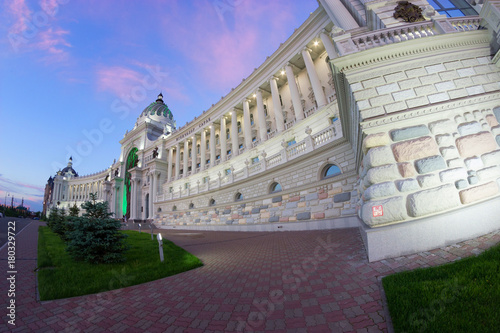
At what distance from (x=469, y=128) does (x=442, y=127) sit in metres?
0.73

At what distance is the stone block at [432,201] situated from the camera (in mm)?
3873

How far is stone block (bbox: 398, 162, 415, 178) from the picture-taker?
4.16 m

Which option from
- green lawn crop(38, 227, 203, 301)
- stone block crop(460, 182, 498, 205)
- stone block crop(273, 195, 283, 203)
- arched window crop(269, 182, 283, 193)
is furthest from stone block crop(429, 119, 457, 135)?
arched window crop(269, 182, 283, 193)

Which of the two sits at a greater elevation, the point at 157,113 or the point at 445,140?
the point at 157,113

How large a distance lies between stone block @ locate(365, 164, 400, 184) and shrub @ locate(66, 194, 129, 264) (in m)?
7.66

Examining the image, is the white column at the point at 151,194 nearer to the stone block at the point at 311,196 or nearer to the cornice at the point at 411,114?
the stone block at the point at 311,196

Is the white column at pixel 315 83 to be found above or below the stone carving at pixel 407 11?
above

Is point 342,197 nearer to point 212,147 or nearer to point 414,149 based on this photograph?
point 414,149

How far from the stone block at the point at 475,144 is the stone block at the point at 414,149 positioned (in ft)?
2.24

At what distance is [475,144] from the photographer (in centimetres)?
443

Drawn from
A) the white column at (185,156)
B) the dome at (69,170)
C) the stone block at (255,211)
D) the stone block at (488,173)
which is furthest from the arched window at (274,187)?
the dome at (69,170)

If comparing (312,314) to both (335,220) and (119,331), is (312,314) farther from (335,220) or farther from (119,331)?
(335,220)

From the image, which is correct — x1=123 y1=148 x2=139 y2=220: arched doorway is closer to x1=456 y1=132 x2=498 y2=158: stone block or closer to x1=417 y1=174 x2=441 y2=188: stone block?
x1=417 y1=174 x2=441 y2=188: stone block

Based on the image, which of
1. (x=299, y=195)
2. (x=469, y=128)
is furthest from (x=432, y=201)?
(x=299, y=195)
